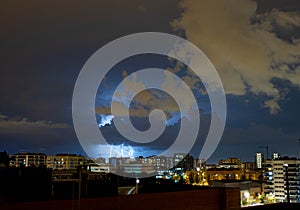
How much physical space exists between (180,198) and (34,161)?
43119mm

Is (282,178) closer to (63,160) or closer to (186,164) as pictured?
(186,164)

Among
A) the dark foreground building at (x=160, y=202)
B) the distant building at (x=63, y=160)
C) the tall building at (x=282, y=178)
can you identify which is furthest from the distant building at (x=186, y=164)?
the dark foreground building at (x=160, y=202)

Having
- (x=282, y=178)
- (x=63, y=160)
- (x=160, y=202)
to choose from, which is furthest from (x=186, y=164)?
(x=160, y=202)

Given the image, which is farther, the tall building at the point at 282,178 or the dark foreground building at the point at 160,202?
the tall building at the point at 282,178

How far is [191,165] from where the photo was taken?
77438 millimetres

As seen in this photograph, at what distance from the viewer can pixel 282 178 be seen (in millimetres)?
59250

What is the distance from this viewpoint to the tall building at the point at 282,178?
183 feet

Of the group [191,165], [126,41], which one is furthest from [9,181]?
[191,165]

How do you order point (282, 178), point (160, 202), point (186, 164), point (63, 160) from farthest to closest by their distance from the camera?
point (186, 164) → point (282, 178) → point (63, 160) → point (160, 202)

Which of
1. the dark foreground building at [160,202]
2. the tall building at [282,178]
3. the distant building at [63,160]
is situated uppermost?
the distant building at [63,160]

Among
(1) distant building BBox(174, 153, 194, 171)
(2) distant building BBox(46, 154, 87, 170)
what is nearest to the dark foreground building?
(2) distant building BBox(46, 154, 87, 170)

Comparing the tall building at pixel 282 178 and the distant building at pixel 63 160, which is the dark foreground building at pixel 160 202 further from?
the tall building at pixel 282 178

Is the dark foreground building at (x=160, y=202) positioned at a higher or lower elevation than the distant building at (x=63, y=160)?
lower

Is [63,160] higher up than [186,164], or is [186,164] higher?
[63,160]
